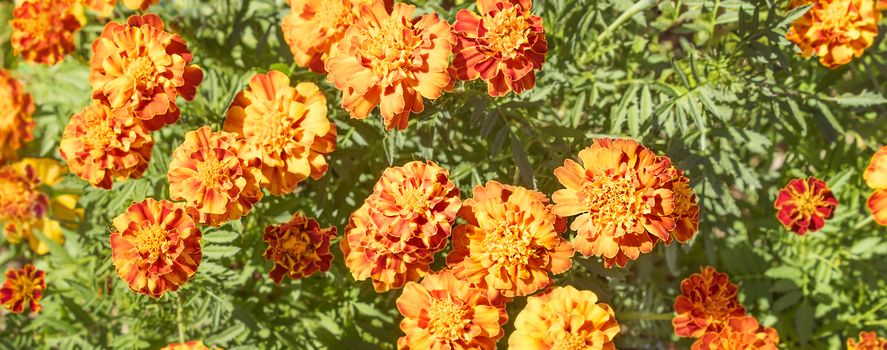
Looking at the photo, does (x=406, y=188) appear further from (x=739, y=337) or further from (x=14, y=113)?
(x=14, y=113)

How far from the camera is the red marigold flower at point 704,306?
2127 millimetres

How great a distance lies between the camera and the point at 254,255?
97.3 inches

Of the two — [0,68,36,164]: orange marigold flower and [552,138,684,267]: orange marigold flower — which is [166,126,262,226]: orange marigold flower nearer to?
[552,138,684,267]: orange marigold flower

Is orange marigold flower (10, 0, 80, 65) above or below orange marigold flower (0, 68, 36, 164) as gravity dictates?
above

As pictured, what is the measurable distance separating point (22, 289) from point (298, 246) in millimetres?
1023

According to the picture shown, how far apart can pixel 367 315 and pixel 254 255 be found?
43 cm

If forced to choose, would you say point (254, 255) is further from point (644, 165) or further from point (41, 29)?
point (644, 165)

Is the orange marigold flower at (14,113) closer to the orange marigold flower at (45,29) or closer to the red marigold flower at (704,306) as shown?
the orange marigold flower at (45,29)

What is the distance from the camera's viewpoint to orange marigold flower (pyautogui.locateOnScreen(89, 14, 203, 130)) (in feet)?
6.32

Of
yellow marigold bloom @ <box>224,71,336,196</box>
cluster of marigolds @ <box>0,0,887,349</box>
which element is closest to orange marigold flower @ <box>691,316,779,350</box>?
cluster of marigolds @ <box>0,0,887,349</box>

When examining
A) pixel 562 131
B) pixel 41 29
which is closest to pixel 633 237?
pixel 562 131

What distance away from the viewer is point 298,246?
2055 millimetres

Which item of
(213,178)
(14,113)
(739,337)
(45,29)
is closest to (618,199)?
(739,337)

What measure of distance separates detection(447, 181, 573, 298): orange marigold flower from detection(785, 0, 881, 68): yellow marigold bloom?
0.96 m
